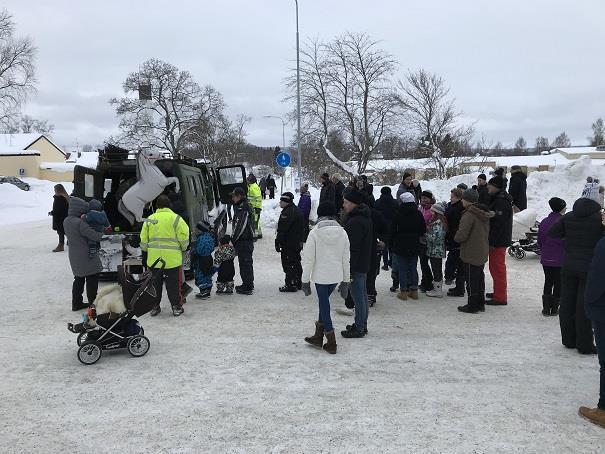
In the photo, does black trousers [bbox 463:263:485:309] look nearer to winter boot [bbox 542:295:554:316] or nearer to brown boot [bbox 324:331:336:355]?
winter boot [bbox 542:295:554:316]

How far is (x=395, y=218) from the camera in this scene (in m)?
8.07

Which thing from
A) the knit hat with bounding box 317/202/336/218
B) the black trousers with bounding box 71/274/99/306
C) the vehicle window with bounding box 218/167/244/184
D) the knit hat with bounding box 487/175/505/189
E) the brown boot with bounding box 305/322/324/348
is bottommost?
the brown boot with bounding box 305/322/324/348

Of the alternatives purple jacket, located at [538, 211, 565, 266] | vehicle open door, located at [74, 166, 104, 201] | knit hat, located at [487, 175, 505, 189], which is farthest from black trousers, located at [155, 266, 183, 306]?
purple jacket, located at [538, 211, 565, 266]

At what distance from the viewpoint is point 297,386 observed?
4.73 meters

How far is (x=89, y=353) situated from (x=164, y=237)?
201 centimetres

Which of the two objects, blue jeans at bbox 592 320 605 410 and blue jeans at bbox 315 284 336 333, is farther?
blue jeans at bbox 315 284 336 333

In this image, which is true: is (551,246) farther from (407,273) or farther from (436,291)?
(407,273)

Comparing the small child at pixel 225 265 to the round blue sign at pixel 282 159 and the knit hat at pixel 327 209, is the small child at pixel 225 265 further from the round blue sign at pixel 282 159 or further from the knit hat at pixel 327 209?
the round blue sign at pixel 282 159

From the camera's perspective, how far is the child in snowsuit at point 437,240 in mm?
8125

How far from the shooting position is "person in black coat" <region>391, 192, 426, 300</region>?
7879 millimetres

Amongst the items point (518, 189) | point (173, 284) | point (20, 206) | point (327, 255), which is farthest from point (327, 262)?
point (20, 206)

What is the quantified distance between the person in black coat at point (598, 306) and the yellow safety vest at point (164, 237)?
5004mm

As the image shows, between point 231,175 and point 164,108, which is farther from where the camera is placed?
point 164,108

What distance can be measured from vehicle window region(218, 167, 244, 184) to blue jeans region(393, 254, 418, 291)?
659 cm
